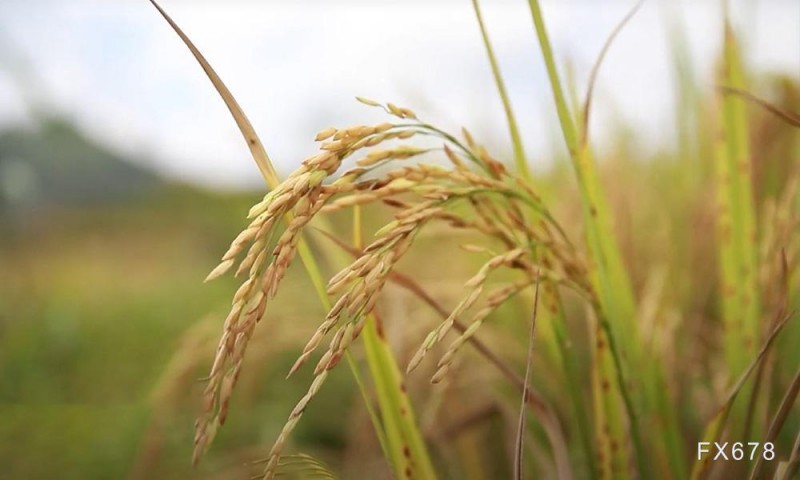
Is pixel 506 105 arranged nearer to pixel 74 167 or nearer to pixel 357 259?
pixel 357 259

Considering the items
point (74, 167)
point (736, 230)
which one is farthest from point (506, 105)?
point (74, 167)

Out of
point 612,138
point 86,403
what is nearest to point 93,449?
point 86,403

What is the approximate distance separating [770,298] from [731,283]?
52 mm

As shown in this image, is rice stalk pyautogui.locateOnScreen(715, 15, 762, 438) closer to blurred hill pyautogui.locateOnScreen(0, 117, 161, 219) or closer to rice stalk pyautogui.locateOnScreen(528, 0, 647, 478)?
rice stalk pyautogui.locateOnScreen(528, 0, 647, 478)

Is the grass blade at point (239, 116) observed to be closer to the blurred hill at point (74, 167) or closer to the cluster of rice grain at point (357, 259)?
the cluster of rice grain at point (357, 259)

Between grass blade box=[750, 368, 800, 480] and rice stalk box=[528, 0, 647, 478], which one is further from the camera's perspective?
rice stalk box=[528, 0, 647, 478]

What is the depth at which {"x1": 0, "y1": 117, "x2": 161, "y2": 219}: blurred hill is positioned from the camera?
4539 mm

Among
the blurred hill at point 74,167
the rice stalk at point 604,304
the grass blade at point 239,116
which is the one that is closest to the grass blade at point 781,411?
the rice stalk at point 604,304

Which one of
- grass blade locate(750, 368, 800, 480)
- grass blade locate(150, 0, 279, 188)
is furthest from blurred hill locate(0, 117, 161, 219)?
grass blade locate(750, 368, 800, 480)

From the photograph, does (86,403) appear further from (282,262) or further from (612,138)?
(612,138)

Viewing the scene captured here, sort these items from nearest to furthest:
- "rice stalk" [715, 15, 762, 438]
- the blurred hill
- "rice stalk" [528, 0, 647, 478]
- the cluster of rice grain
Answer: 1. the cluster of rice grain
2. "rice stalk" [528, 0, 647, 478]
3. "rice stalk" [715, 15, 762, 438]
4. the blurred hill

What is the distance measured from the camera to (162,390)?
1161 mm

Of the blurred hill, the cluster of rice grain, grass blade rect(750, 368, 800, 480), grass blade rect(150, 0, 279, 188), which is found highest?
the blurred hill

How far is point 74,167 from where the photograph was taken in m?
5.19
